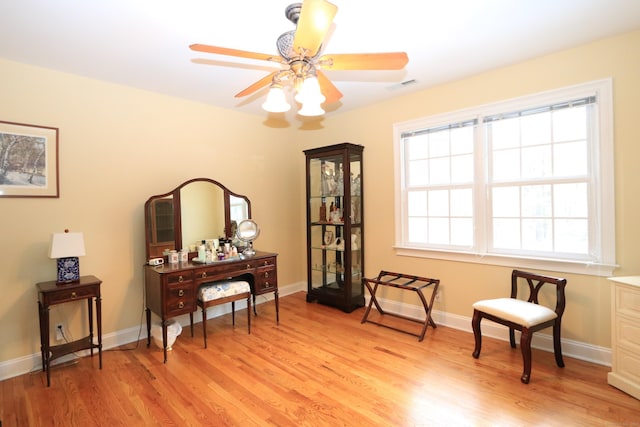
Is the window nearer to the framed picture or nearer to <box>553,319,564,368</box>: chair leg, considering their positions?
<box>553,319,564,368</box>: chair leg

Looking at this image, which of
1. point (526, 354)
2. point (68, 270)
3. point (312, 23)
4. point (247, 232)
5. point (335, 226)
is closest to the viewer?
point (312, 23)

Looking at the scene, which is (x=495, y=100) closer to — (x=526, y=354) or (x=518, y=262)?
(x=518, y=262)

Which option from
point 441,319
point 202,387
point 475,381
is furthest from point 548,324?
point 202,387

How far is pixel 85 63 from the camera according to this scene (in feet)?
8.75

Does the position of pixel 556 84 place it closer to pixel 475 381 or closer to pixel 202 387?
pixel 475 381

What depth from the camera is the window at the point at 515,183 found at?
2.58 metres

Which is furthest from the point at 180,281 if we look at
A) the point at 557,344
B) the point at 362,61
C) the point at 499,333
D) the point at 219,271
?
the point at 557,344

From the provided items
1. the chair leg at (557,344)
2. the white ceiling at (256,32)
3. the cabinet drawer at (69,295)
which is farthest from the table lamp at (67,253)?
the chair leg at (557,344)

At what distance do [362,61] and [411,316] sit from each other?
288cm

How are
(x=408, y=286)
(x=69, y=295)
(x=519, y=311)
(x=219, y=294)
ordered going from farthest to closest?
(x=408, y=286) < (x=219, y=294) < (x=69, y=295) < (x=519, y=311)

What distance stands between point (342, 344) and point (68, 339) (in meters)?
2.44

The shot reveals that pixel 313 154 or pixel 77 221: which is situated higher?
pixel 313 154

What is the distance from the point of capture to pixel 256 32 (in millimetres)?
2262

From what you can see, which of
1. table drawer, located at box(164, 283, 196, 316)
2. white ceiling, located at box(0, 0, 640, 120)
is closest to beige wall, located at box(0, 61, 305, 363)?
white ceiling, located at box(0, 0, 640, 120)
